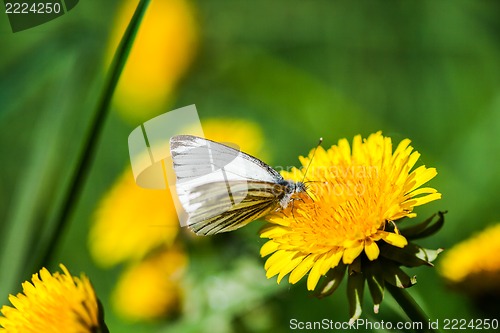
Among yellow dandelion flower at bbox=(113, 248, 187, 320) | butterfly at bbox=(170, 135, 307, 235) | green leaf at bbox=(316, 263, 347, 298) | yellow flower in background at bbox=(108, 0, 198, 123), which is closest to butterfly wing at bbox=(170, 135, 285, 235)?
butterfly at bbox=(170, 135, 307, 235)

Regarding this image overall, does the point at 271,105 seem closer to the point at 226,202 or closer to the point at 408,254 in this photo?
the point at 226,202

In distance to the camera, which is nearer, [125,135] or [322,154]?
[322,154]

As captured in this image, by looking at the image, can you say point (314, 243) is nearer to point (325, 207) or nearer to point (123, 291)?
point (325, 207)

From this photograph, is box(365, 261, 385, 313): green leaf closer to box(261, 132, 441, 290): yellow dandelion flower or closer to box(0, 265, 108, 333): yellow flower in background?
box(261, 132, 441, 290): yellow dandelion flower

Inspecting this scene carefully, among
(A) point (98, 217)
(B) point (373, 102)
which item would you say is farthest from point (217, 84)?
(A) point (98, 217)

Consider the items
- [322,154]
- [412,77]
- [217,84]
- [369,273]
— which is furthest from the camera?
[217,84]

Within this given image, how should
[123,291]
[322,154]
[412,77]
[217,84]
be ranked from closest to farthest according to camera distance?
[322,154] → [123,291] → [412,77] → [217,84]

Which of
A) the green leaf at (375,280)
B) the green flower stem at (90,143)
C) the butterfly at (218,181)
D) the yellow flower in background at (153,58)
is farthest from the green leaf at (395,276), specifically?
the yellow flower in background at (153,58)

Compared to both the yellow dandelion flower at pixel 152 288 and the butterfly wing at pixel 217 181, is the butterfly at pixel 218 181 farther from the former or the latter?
the yellow dandelion flower at pixel 152 288
